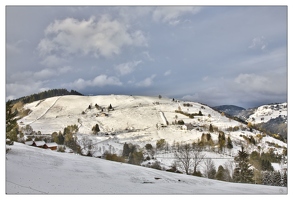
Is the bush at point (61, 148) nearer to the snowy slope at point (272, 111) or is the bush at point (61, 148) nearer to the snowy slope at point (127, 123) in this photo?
the snowy slope at point (127, 123)

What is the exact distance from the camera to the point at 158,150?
35.2m

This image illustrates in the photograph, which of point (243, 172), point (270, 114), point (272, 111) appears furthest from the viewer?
point (243, 172)

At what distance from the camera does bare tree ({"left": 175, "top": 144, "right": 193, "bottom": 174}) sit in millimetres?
29883

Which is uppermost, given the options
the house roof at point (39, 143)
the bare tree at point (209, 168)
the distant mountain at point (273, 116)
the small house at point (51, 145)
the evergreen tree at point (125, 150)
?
the distant mountain at point (273, 116)

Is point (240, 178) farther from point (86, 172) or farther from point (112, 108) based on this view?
point (112, 108)

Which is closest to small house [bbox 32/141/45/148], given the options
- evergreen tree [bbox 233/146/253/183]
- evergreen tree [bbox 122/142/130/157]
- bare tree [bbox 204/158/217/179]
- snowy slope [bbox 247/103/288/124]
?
evergreen tree [bbox 122/142/130/157]

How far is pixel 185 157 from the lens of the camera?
32.2 m

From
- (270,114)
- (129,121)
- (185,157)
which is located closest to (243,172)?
(270,114)

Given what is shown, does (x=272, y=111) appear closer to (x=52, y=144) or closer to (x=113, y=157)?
(x=113, y=157)

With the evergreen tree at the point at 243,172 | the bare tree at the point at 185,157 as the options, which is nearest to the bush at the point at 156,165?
the bare tree at the point at 185,157

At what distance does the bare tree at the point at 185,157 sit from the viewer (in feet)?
98.0

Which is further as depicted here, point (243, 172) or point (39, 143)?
point (39, 143)

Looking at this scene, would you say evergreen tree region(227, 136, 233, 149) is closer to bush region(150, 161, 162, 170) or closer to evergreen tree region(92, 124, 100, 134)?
bush region(150, 161, 162, 170)
